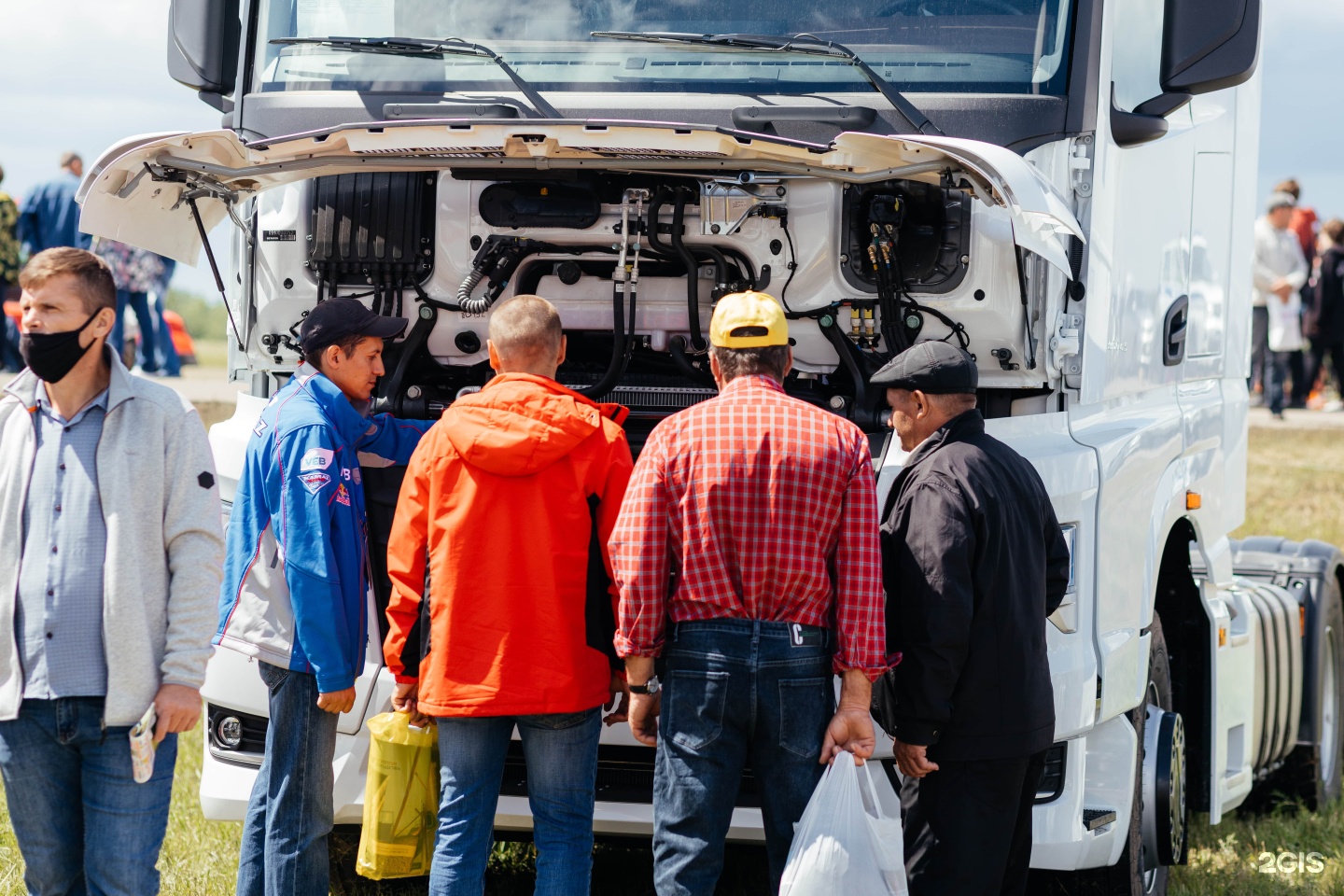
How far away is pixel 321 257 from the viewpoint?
4.78 m

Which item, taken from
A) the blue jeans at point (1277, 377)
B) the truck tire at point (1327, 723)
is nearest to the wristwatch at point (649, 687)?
the truck tire at point (1327, 723)

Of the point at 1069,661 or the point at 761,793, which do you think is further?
the point at 1069,661

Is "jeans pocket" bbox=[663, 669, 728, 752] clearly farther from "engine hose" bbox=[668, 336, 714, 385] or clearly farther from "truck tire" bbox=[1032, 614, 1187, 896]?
"truck tire" bbox=[1032, 614, 1187, 896]

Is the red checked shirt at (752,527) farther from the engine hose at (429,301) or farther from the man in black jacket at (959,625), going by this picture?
the engine hose at (429,301)

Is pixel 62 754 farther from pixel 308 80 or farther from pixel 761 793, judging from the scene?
pixel 308 80

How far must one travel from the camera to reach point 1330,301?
15.1m

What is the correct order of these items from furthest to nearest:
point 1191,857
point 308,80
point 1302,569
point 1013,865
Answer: point 1302,569, point 1191,857, point 308,80, point 1013,865

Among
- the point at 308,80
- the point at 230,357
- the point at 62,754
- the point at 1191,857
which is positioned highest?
the point at 308,80

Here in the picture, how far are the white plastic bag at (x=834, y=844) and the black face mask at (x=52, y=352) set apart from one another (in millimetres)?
1930

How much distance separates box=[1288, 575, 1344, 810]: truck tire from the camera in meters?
7.41

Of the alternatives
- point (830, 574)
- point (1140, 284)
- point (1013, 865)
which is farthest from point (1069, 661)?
point (1140, 284)

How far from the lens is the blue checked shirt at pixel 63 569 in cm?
357

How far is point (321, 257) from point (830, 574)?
1.82 m

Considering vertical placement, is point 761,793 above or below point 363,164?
below
